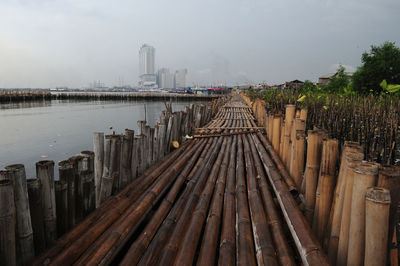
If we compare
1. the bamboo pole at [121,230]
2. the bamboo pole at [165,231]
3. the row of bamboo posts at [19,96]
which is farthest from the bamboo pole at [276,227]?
the row of bamboo posts at [19,96]

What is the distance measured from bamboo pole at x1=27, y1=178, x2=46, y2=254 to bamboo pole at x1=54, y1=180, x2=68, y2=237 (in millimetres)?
239

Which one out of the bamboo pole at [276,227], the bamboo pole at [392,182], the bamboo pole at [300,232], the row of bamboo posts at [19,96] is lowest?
the bamboo pole at [276,227]

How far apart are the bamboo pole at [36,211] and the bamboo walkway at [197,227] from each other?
190 mm

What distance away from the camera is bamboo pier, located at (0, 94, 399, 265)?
2.11 m

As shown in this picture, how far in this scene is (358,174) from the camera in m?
1.77

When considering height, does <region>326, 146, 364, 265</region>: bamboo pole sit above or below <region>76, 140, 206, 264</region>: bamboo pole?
above

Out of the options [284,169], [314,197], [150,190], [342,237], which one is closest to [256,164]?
[284,169]

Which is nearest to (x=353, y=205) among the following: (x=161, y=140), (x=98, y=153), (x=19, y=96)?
(x=98, y=153)

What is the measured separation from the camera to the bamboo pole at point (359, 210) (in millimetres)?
1740

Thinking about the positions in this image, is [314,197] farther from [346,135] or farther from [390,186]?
[346,135]

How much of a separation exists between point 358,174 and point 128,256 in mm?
2118

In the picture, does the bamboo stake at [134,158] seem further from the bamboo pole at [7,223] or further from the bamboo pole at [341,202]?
the bamboo pole at [341,202]

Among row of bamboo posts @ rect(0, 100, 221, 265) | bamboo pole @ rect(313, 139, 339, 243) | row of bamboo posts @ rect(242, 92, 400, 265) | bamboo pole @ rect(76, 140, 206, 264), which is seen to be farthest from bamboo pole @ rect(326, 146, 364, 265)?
row of bamboo posts @ rect(0, 100, 221, 265)

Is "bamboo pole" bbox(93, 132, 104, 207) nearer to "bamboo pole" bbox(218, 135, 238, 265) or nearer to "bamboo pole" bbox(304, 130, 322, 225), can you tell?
"bamboo pole" bbox(218, 135, 238, 265)
